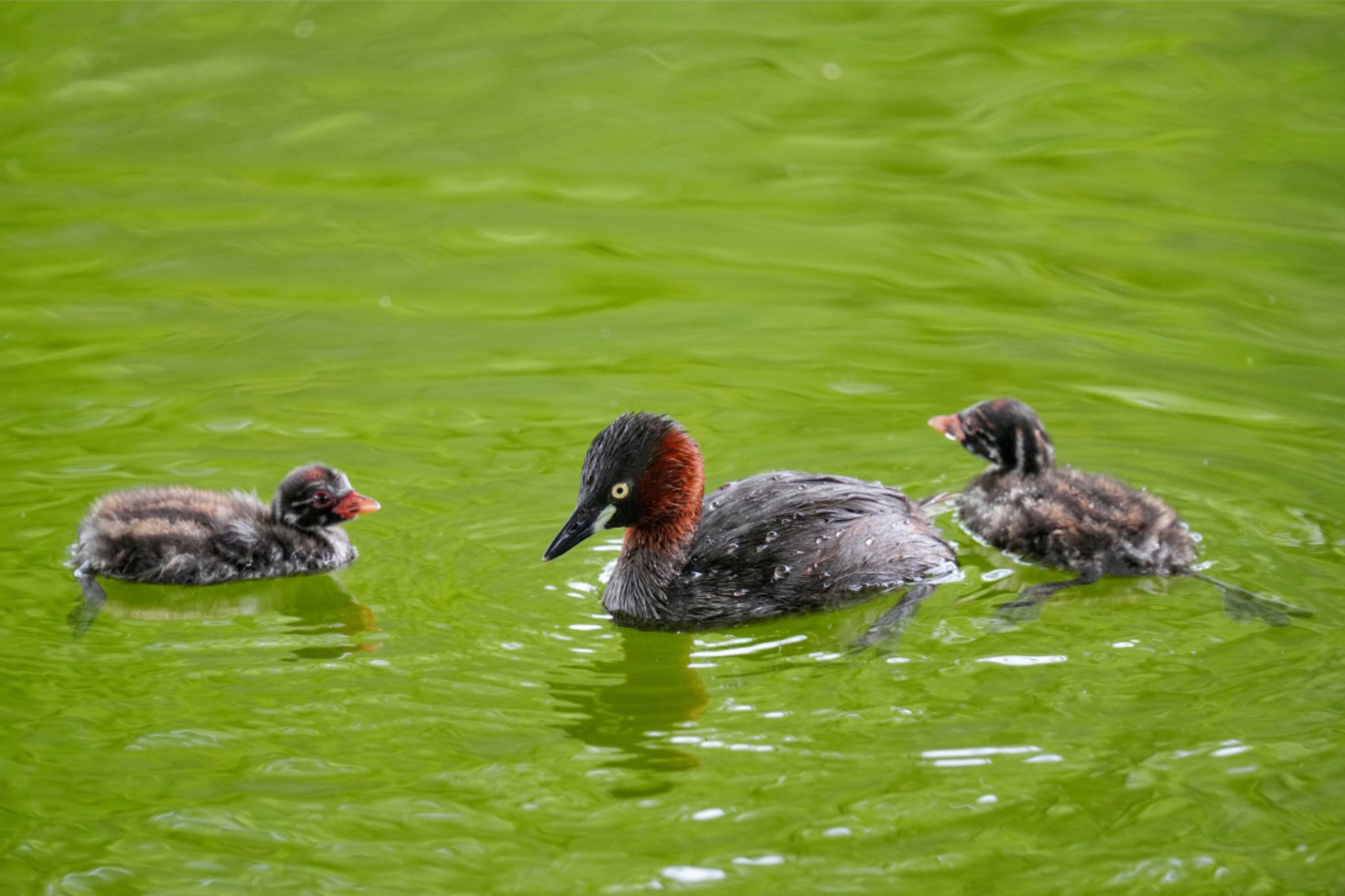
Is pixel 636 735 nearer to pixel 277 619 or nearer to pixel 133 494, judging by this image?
pixel 277 619

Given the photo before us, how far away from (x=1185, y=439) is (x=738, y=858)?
3.73 metres

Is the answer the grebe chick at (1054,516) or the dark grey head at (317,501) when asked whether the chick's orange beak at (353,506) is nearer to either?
the dark grey head at (317,501)

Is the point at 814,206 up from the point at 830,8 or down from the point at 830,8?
down

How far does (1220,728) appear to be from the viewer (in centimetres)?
529

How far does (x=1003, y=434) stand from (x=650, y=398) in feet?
6.03

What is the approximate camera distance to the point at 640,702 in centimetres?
568

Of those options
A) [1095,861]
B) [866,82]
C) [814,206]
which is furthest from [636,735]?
[866,82]

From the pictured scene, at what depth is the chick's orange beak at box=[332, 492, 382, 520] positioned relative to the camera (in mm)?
6875

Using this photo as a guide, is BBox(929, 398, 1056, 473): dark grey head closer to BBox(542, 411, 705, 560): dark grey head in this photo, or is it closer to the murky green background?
the murky green background

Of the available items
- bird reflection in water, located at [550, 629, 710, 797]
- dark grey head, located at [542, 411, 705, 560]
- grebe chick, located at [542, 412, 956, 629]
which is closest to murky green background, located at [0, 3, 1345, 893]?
bird reflection in water, located at [550, 629, 710, 797]

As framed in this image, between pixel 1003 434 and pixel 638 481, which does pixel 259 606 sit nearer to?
pixel 638 481

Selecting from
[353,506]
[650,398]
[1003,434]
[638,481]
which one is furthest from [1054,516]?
[353,506]

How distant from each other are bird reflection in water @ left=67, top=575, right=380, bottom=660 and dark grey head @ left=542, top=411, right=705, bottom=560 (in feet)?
2.40

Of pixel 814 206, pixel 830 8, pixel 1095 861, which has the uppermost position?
pixel 830 8
